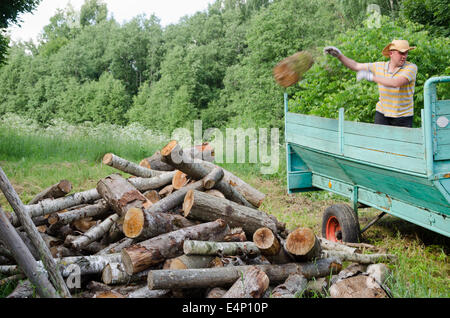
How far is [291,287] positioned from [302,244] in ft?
1.39

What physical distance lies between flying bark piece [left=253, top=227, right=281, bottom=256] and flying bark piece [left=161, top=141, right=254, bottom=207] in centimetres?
151

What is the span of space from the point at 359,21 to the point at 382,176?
19044mm

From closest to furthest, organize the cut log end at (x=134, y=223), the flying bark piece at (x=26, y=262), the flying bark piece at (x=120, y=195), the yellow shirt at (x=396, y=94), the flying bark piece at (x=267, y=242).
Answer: the flying bark piece at (x=26, y=262) < the flying bark piece at (x=267, y=242) < the cut log end at (x=134, y=223) < the flying bark piece at (x=120, y=195) < the yellow shirt at (x=396, y=94)

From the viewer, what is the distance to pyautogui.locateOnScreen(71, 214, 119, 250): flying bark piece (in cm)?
432

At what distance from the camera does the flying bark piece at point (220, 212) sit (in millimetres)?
4262

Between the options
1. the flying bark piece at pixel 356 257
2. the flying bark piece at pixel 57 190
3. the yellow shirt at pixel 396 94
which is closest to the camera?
the flying bark piece at pixel 356 257

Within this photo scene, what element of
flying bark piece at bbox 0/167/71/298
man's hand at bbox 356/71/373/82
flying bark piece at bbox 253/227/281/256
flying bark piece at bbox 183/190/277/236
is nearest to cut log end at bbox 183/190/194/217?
flying bark piece at bbox 183/190/277/236

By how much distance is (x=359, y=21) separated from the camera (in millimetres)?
21422

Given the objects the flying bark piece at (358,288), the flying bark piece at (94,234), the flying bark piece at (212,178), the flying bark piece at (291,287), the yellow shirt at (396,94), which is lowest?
the flying bark piece at (291,287)

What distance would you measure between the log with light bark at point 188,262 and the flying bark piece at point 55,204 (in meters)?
1.91

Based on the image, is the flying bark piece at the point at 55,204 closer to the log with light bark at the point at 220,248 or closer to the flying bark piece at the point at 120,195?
the flying bark piece at the point at 120,195

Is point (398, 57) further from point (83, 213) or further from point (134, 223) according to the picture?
point (83, 213)

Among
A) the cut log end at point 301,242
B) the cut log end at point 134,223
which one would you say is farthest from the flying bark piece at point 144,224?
the cut log end at point 301,242

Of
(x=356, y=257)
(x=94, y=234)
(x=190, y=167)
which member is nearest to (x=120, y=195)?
(x=94, y=234)
